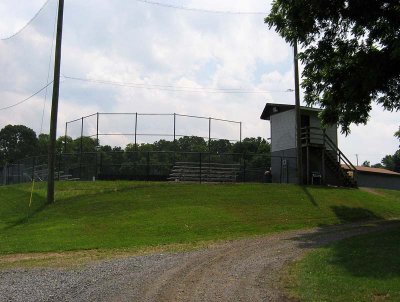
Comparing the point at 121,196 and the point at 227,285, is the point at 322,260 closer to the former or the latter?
the point at 227,285

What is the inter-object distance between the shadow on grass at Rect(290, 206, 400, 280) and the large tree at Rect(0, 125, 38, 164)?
276 feet

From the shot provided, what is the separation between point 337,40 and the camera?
1958cm

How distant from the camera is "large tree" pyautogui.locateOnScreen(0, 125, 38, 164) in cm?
9438

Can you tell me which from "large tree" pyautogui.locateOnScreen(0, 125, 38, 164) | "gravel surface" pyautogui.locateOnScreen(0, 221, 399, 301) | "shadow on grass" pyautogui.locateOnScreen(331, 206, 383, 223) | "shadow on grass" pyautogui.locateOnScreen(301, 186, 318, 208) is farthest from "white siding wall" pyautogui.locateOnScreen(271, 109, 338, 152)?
"large tree" pyautogui.locateOnScreen(0, 125, 38, 164)

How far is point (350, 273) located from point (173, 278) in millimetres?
3407

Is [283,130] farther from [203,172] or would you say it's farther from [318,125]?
[203,172]

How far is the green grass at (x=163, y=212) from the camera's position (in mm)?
16500

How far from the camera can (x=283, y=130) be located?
35.8 meters

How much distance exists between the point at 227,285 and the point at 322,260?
9.68ft

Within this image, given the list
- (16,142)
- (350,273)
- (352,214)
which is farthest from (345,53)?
(16,142)

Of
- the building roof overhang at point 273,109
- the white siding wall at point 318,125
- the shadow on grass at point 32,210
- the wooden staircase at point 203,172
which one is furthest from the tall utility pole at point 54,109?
the white siding wall at point 318,125

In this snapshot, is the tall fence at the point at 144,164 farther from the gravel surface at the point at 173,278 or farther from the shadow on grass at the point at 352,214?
the gravel surface at the point at 173,278

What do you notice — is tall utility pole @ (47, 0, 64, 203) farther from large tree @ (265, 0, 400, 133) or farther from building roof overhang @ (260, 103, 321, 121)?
building roof overhang @ (260, 103, 321, 121)

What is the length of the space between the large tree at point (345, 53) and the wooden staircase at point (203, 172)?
484 inches
